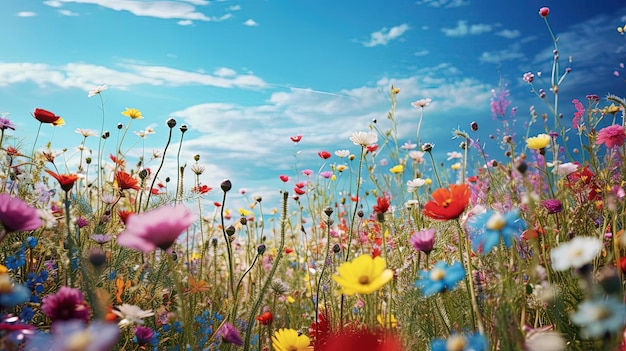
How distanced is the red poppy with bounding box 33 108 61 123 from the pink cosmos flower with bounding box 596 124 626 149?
2242 mm

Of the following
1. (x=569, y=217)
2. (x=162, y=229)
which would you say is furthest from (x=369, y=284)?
(x=569, y=217)

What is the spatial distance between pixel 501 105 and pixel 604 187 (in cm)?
208

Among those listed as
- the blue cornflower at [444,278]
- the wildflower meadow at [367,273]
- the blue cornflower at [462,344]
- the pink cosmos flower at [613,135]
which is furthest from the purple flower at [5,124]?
the pink cosmos flower at [613,135]

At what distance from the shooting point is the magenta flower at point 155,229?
0.71 m

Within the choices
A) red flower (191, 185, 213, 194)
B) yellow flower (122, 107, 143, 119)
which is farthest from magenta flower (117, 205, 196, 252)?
yellow flower (122, 107, 143, 119)

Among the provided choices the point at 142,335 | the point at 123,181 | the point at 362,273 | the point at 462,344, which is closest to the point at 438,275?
the point at 362,273

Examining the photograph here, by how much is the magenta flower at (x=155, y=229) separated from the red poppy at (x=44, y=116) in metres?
1.81

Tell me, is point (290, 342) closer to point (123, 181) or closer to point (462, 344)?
point (462, 344)

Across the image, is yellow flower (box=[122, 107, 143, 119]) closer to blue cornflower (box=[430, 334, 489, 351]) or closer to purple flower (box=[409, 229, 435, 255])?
purple flower (box=[409, 229, 435, 255])

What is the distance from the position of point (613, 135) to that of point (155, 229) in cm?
186

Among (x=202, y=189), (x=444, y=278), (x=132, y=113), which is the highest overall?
(x=132, y=113)

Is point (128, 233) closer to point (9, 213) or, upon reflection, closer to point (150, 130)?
point (9, 213)

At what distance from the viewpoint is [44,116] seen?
2.28 meters

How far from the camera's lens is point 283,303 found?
9.75ft
